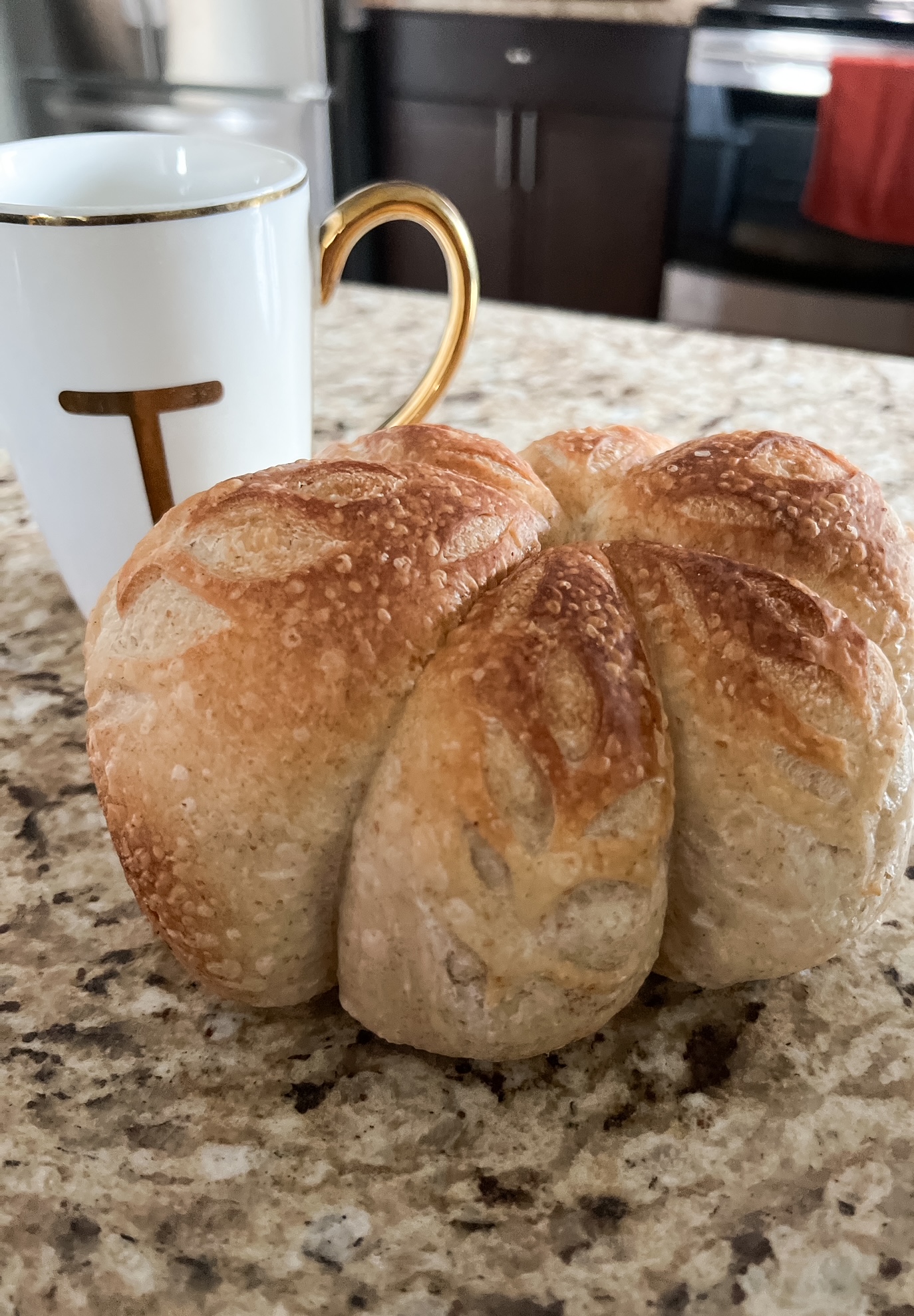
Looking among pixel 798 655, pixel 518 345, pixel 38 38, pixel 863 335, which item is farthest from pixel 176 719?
pixel 38 38

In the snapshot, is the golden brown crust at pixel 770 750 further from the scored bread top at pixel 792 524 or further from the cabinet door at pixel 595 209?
the cabinet door at pixel 595 209

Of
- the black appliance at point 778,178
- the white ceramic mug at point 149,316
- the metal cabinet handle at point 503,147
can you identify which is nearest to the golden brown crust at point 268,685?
the white ceramic mug at point 149,316

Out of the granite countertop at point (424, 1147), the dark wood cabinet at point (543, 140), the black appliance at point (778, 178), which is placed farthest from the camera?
the dark wood cabinet at point (543, 140)

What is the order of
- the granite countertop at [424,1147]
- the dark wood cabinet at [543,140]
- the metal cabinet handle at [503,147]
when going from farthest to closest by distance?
the metal cabinet handle at [503,147] → the dark wood cabinet at [543,140] → the granite countertop at [424,1147]

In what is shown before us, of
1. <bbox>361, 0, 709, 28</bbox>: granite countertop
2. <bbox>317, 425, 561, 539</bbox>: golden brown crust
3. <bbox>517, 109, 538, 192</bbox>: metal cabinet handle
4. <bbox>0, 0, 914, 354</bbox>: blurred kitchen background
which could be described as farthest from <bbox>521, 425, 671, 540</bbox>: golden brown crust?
<bbox>517, 109, 538, 192</bbox>: metal cabinet handle

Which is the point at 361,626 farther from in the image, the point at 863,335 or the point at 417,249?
the point at 417,249

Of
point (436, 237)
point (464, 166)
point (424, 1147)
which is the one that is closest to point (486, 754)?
point (424, 1147)
